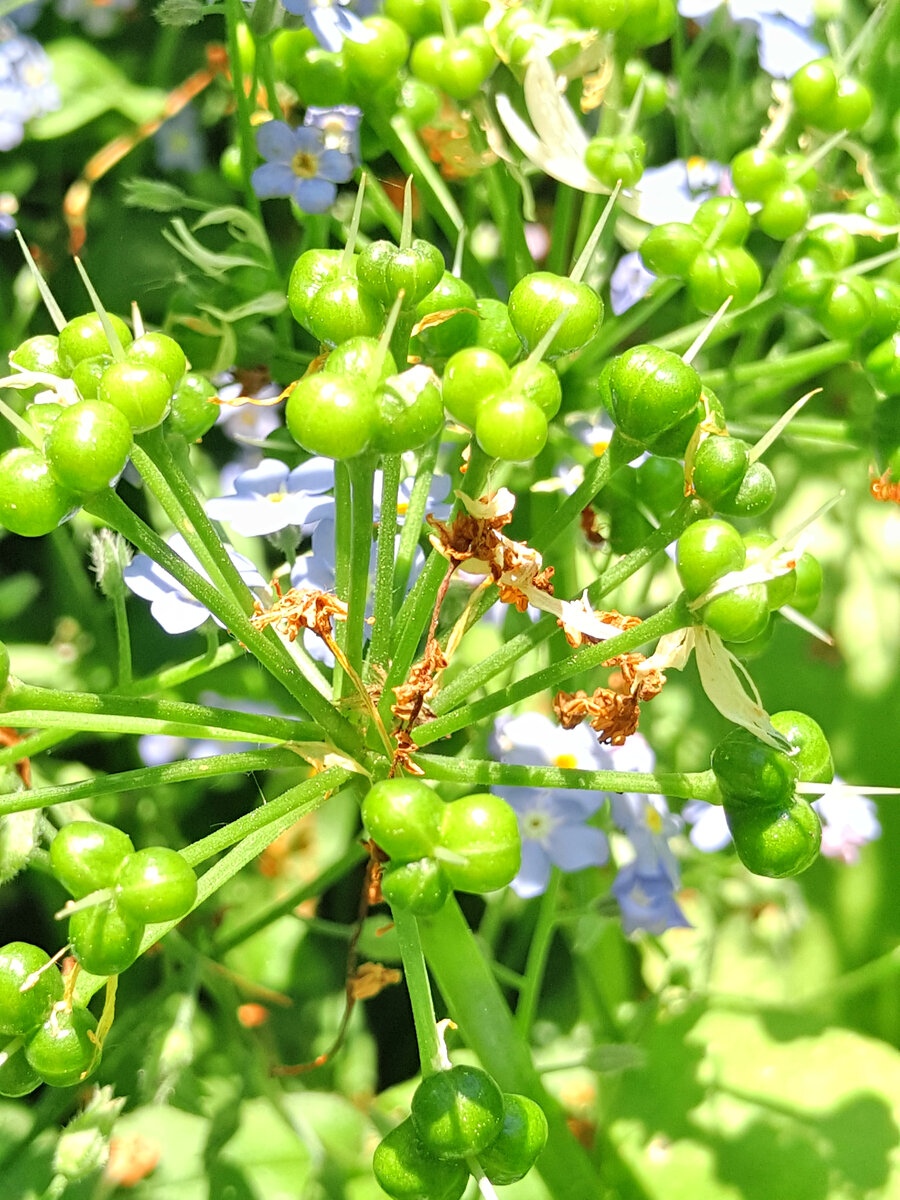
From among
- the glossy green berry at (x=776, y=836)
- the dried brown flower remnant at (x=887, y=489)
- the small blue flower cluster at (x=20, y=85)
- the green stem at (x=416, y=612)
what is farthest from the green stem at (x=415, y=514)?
the small blue flower cluster at (x=20, y=85)

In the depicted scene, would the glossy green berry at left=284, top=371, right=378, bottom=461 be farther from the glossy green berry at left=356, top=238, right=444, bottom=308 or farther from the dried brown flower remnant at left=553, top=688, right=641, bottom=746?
the dried brown flower remnant at left=553, top=688, right=641, bottom=746

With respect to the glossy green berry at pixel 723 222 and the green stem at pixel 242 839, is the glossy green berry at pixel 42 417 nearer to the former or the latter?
the green stem at pixel 242 839

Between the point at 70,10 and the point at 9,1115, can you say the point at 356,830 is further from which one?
Result: the point at 70,10

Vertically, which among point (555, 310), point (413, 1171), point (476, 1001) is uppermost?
point (555, 310)

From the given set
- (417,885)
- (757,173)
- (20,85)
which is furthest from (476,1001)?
(20,85)

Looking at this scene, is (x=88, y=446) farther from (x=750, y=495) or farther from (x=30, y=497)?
(x=750, y=495)
